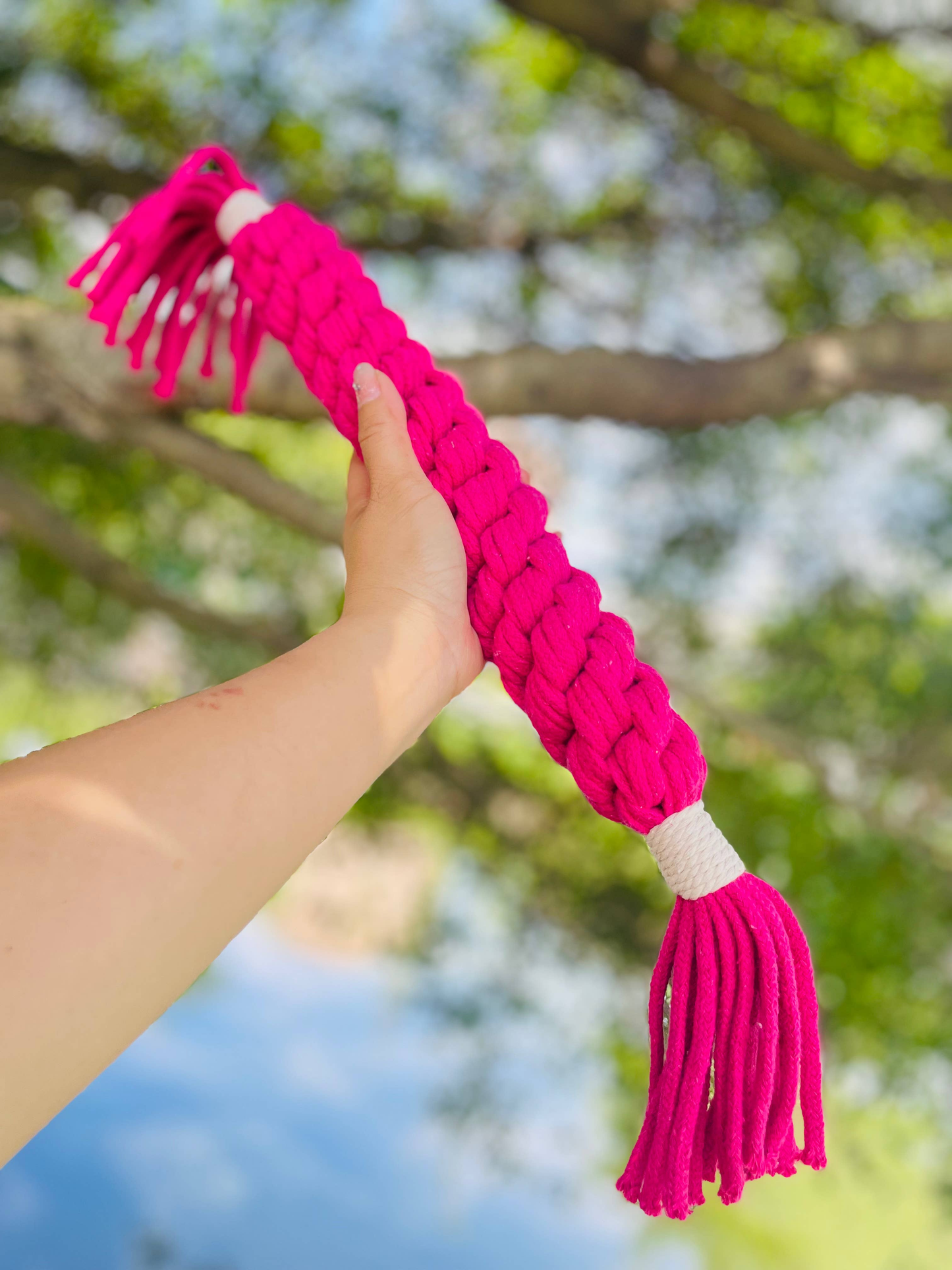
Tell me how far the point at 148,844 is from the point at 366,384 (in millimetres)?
436

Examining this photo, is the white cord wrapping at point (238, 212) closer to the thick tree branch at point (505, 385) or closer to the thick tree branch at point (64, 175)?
the thick tree branch at point (505, 385)

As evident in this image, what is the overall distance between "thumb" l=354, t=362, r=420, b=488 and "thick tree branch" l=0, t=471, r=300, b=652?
1.45 metres

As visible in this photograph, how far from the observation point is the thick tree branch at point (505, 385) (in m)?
1.51

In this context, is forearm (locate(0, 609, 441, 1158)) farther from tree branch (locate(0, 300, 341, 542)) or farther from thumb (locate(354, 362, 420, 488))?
tree branch (locate(0, 300, 341, 542))

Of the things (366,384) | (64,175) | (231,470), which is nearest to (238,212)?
(366,384)

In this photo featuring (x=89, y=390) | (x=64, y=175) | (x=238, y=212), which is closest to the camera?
(x=238, y=212)

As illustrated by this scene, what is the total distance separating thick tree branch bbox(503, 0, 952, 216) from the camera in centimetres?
209

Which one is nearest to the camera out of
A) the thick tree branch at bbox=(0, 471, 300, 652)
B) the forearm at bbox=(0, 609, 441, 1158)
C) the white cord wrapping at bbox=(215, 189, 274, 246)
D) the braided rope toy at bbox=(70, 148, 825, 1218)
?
the forearm at bbox=(0, 609, 441, 1158)

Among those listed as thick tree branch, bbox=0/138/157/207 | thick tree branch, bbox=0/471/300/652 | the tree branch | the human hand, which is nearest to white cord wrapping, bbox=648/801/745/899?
the human hand

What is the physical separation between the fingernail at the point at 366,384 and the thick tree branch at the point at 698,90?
65.3 inches

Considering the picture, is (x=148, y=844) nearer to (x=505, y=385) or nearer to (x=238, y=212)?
(x=238, y=212)

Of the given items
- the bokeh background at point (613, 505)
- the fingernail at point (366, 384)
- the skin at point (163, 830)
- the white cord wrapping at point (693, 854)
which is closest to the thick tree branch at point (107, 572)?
the bokeh background at point (613, 505)

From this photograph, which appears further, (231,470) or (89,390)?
(231,470)

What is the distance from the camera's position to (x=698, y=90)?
213 cm
